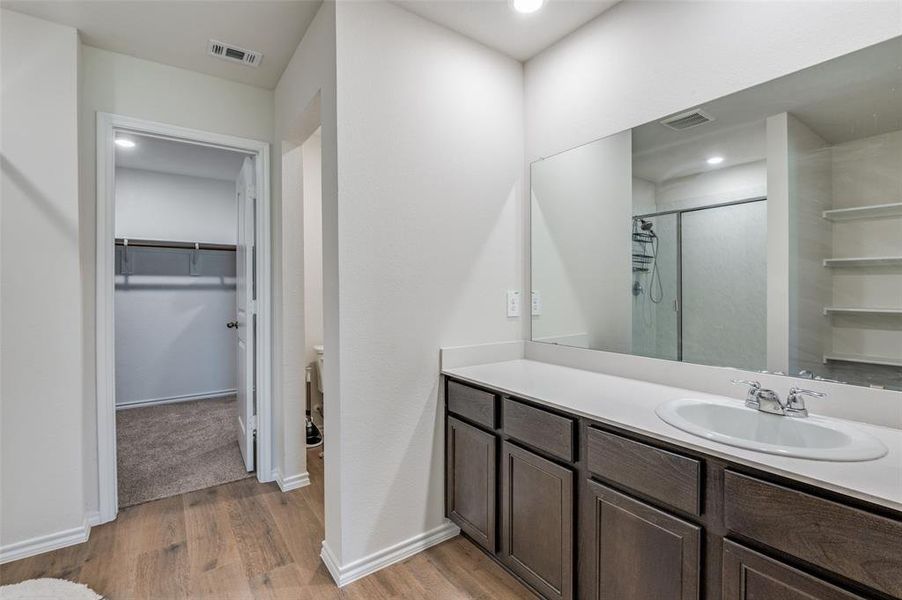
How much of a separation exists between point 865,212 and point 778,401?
64 cm

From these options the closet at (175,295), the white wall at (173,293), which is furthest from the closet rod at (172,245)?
the white wall at (173,293)

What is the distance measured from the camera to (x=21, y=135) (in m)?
1.98

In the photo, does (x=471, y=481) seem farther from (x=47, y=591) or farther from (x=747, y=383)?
(x=47, y=591)

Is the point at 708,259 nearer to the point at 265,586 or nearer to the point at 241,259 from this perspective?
the point at 265,586

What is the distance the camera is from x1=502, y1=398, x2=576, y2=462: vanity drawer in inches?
57.3

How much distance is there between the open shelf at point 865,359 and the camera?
48.1 inches

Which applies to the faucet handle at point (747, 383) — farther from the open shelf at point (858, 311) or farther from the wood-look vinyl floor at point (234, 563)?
the wood-look vinyl floor at point (234, 563)

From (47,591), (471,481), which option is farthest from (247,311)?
(471,481)

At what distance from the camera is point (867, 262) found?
1.26 meters

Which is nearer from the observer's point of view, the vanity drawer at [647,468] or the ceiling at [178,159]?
the vanity drawer at [647,468]

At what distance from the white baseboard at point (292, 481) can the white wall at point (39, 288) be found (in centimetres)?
97

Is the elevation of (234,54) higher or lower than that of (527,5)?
higher

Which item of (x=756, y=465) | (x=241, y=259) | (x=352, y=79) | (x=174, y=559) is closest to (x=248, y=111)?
(x=241, y=259)

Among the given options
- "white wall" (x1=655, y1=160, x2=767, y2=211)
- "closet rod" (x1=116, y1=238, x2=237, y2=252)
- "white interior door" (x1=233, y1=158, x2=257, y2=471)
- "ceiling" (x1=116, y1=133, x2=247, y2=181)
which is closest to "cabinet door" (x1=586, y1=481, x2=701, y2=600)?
"white wall" (x1=655, y1=160, x2=767, y2=211)
